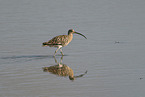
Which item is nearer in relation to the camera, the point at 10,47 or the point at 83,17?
the point at 10,47

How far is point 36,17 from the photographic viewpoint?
84.7ft

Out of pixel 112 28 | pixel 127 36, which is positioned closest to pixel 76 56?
pixel 127 36

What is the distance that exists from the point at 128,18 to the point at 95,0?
10.9 metres

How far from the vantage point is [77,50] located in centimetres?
1622

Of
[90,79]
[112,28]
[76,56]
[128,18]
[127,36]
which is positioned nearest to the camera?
[90,79]

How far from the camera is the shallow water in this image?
1066cm

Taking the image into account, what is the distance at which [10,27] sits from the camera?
22.1 meters

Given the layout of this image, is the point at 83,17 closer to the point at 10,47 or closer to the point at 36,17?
the point at 36,17

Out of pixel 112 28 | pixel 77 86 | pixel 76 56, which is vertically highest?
pixel 112 28

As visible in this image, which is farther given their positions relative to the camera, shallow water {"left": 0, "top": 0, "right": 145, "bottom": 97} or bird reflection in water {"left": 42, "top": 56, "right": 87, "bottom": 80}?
bird reflection in water {"left": 42, "top": 56, "right": 87, "bottom": 80}

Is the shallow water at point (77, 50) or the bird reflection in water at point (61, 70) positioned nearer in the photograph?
the shallow water at point (77, 50)

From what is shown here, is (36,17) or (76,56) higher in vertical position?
(36,17)

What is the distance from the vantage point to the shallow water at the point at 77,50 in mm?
10664

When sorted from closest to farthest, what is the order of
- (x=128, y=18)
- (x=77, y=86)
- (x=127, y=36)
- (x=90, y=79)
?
(x=77, y=86) < (x=90, y=79) < (x=127, y=36) < (x=128, y=18)
